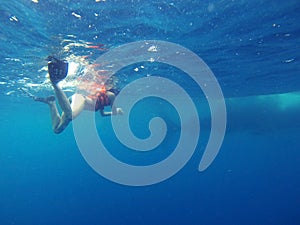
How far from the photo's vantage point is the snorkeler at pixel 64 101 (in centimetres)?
744

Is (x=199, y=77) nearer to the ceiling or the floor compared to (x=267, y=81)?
nearer to the floor

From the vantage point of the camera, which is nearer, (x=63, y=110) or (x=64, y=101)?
(x=64, y=101)

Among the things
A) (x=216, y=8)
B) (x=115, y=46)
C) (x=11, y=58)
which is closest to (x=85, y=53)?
(x=115, y=46)

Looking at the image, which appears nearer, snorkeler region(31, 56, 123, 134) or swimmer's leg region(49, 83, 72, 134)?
snorkeler region(31, 56, 123, 134)

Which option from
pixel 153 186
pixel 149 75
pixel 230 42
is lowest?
pixel 153 186

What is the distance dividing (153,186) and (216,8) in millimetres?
60166

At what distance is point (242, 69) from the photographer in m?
17.0

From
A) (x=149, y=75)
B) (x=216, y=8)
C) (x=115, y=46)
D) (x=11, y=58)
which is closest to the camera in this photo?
(x=216, y=8)

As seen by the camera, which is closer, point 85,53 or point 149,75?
point 85,53

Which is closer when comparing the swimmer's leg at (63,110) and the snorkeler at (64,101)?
the snorkeler at (64,101)

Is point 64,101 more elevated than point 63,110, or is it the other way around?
point 64,101

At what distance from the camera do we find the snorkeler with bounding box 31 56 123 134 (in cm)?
744

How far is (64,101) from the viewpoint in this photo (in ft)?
27.5

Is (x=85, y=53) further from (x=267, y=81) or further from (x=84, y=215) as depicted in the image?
(x=84, y=215)
